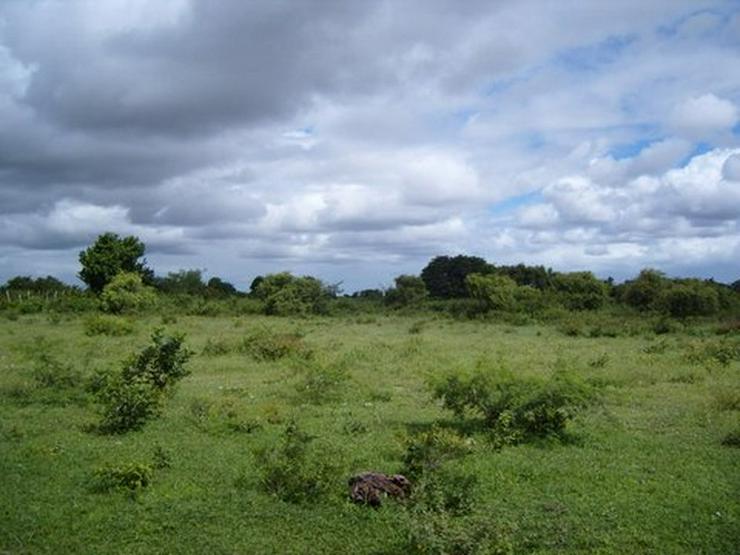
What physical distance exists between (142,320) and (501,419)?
27.4 m

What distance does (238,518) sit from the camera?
8.51 m

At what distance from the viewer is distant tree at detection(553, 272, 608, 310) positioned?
48281 mm

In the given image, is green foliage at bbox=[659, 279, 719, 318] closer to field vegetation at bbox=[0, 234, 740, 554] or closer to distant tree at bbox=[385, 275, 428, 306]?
field vegetation at bbox=[0, 234, 740, 554]

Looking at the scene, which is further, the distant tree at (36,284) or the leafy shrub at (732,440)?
the distant tree at (36,284)

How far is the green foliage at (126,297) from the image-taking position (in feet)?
136

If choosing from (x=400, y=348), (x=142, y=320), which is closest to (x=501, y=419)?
(x=400, y=348)

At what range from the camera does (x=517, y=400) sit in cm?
1207

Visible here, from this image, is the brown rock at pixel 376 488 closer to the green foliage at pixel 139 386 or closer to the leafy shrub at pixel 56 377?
the green foliage at pixel 139 386

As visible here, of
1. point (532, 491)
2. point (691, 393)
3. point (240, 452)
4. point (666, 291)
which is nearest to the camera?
point (532, 491)

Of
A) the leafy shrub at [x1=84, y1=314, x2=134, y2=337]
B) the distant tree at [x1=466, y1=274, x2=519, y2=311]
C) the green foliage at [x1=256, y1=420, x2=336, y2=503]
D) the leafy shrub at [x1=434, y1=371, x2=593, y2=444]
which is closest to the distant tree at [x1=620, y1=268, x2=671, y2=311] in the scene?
the distant tree at [x1=466, y1=274, x2=519, y2=311]

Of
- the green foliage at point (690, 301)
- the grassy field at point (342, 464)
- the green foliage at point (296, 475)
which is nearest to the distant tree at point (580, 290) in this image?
the green foliage at point (690, 301)

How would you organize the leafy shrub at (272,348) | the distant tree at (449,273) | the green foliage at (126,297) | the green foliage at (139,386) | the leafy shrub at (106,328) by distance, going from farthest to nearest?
the distant tree at (449,273) → the green foliage at (126,297) → the leafy shrub at (106,328) → the leafy shrub at (272,348) → the green foliage at (139,386)

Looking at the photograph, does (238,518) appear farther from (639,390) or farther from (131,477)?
(639,390)

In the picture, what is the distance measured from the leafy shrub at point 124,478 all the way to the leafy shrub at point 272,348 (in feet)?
41.2
